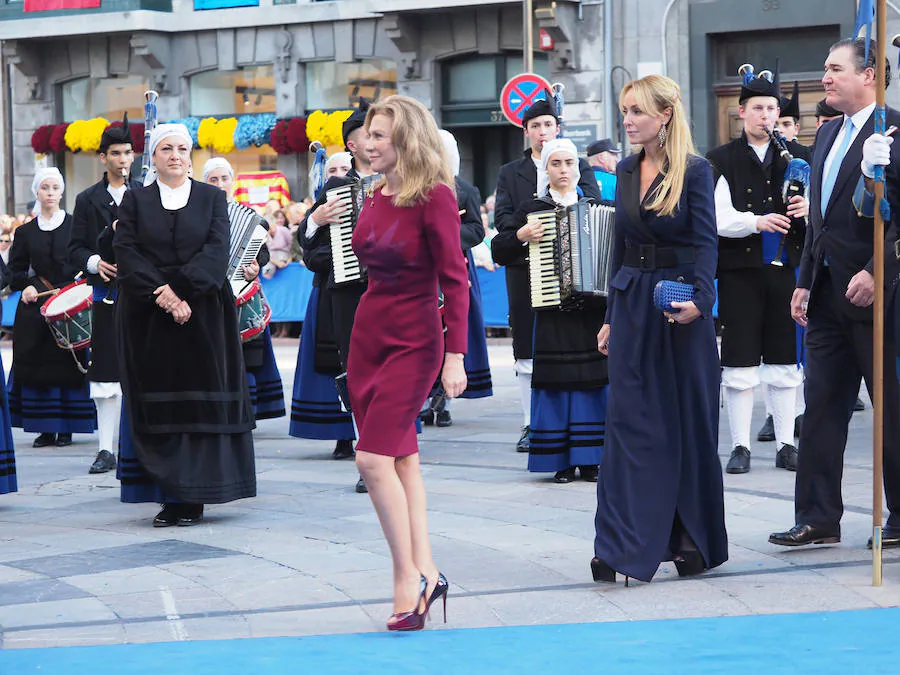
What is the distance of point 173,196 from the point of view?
27.5ft

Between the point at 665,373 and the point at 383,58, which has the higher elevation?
the point at 383,58

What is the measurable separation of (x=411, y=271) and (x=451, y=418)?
725 centimetres

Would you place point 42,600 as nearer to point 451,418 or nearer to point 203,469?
point 203,469

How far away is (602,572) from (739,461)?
3210mm

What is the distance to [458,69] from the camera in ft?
94.3

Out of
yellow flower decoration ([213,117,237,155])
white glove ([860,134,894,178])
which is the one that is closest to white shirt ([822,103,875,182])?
white glove ([860,134,894,178])

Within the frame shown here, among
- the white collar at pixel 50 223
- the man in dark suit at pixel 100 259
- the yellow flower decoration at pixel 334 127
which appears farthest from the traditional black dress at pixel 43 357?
the yellow flower decoration at pixel 334 127

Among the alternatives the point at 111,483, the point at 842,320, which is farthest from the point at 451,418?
the point at 842,320

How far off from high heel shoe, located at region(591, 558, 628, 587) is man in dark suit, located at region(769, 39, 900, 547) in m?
0.95

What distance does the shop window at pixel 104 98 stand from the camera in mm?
Answer: 31766

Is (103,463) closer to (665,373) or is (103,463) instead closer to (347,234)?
(347,234)

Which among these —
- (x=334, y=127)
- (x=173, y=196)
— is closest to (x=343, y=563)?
(x=173, y=196)

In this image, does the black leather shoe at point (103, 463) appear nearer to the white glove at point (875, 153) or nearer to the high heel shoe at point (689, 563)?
the high heel shoe at point (689, 563)

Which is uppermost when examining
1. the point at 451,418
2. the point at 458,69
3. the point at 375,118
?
the point at 458,69
